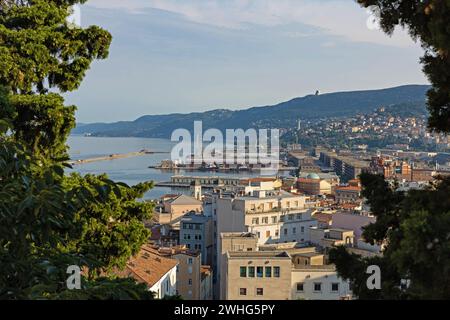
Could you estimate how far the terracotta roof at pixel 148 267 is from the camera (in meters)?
14.8

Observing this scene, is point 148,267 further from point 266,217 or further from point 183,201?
point 183,201

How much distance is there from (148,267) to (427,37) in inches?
529

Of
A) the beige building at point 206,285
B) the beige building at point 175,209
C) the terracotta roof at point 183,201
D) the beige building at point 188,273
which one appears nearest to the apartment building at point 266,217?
the beige building at point 206,285

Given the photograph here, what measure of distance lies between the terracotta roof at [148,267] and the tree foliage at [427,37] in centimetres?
1017

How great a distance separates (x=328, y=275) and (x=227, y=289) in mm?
3195

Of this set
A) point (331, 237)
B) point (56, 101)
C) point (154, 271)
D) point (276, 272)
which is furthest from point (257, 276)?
point (56, 101)

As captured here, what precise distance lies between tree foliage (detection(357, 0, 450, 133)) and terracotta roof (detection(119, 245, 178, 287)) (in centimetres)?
1017

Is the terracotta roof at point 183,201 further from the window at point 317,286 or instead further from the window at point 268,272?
the window at point 268,272

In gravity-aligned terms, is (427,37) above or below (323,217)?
above

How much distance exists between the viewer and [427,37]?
4332mm

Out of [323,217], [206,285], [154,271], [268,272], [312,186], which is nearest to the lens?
[154,271]

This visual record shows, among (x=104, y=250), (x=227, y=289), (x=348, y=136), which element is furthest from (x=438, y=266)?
(x=348, y=136)

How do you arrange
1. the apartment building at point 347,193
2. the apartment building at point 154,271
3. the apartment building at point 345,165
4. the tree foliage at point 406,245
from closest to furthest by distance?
the tree foliage at point 406,245 → the apartment building at point 154,271 → the apartment building at point 347,193 → the apartment building at point 345,165
